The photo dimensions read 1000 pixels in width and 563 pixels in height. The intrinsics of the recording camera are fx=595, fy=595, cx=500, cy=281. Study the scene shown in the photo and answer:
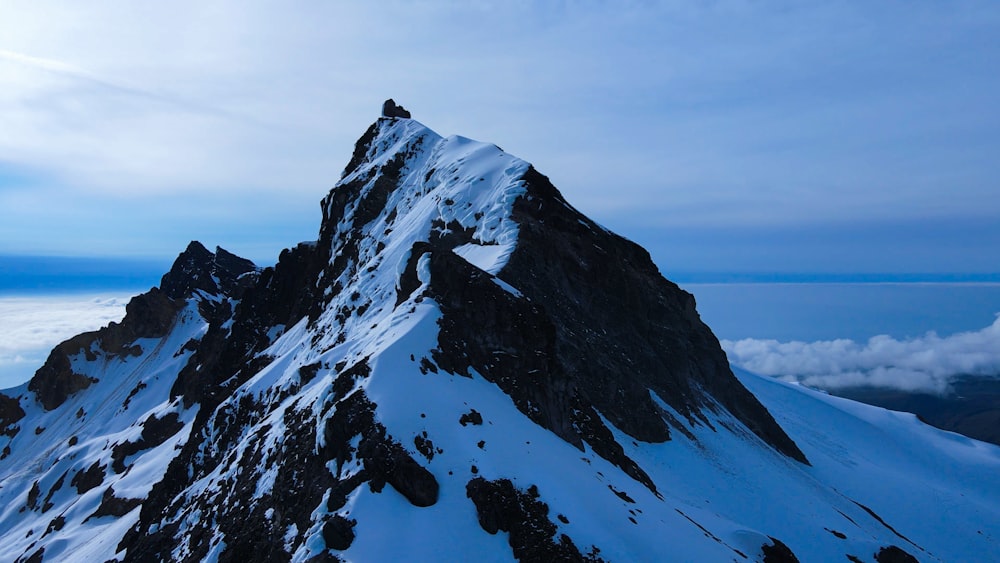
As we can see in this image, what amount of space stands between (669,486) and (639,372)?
1200 cm

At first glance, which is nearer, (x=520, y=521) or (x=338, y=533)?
(x=338, y=533)

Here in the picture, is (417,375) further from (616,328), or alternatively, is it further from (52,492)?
(52,492)

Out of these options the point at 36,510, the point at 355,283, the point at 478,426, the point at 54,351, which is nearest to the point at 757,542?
the point at 478,426

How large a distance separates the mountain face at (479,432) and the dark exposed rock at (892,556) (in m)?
0.27

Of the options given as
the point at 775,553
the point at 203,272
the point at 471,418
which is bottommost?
the point at 203,272

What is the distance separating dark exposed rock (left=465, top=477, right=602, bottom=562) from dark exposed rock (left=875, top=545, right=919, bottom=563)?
2858cm

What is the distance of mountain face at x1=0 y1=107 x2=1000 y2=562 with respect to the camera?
70.7 feet

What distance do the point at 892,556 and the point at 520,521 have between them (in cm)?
3180

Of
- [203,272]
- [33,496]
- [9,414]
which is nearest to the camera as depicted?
[33,496]

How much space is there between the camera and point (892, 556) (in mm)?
38125

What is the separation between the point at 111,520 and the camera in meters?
65.8

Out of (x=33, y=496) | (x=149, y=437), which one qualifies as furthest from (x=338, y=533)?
(x=33, y=496)

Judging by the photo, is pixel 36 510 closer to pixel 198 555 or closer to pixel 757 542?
pixel 198 555

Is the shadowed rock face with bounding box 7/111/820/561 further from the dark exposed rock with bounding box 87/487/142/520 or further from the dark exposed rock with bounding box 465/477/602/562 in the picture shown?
the dark exposed rock with bounding box 87/487/142/520
